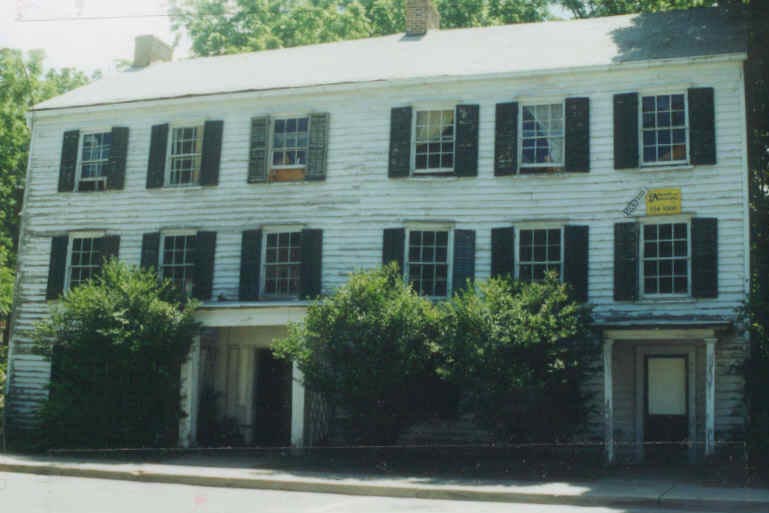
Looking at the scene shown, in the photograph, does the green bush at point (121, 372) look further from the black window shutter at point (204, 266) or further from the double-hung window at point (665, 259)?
the double-hung window at point (665, 259)

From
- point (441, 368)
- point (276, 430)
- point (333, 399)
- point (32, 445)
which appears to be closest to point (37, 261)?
point (32, 445)

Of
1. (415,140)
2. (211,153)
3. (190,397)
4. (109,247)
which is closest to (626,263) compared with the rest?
(415,140)

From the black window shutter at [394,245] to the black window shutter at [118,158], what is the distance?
7.07m

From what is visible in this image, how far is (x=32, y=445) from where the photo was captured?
757 inches

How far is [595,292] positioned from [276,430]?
789 cm

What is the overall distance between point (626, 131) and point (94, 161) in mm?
12922

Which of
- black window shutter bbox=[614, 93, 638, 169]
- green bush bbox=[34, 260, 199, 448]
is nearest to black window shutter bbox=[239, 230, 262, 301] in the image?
green bush bbox=[34, 260, 199, 448]

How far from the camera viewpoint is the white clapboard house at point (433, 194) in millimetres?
17766

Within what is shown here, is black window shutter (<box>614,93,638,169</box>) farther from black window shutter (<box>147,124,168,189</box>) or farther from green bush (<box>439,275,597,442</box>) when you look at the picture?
black window shutter (<box>147,124,168,189</box>)

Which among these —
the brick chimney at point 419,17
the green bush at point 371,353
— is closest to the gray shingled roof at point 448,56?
the brick chimney at point 419,17

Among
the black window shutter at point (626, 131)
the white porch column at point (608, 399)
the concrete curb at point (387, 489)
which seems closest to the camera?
the concrete curb at point (387, 489)

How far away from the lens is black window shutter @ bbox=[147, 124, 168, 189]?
21922 millimetres

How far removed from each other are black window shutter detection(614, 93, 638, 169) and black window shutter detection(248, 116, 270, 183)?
791 centimetres

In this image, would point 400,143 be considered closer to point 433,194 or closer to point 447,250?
point 433,194
